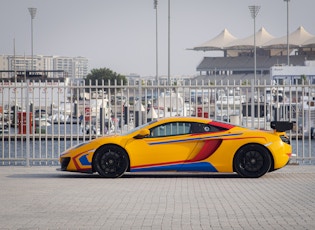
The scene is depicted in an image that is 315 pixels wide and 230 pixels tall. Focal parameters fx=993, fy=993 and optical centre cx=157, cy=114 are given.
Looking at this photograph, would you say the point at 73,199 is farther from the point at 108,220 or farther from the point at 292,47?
the point at 292,47

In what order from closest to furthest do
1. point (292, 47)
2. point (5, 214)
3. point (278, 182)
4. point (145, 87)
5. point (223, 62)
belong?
point (5, 214) < point (278, 182) < point (145, 87) < point (292, 47) < point (223, 62)

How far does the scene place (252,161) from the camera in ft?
65.7

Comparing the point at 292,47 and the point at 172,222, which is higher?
the point at 292,47

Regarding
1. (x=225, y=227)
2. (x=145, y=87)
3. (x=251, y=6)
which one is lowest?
(x=225, y=227)

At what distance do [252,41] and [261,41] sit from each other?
16.6 ft

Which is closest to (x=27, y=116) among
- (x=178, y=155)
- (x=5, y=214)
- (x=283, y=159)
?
(x=178, y=155)

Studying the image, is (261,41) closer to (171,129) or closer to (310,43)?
(310,43)

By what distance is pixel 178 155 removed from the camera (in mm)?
20172

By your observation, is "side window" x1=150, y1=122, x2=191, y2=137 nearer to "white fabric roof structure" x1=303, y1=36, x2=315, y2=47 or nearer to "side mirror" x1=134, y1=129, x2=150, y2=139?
"side mirror" x1=134, y1=129, x2=150, y2=139

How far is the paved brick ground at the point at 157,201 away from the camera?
500 inches

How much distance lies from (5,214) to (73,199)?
222cm

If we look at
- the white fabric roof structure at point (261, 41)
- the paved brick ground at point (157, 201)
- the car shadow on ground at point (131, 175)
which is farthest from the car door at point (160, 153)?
the white fabric roof structure at point (261, 41)

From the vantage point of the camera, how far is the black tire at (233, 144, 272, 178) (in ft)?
65.3

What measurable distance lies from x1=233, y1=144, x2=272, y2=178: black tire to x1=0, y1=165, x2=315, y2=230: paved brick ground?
261mm
